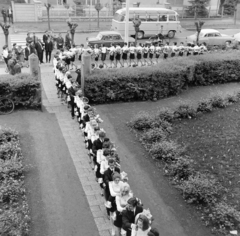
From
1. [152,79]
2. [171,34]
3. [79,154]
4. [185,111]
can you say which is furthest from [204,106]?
[171,34]

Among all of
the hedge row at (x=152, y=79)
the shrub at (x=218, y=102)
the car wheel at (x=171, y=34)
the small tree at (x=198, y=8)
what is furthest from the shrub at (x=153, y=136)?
the small tree at (x=198, y=8)

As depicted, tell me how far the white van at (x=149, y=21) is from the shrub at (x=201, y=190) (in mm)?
20501

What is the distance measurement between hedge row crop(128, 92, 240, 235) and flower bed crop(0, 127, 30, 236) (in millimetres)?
3975

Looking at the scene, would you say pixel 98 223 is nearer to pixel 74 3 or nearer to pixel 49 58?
pixel 49 58

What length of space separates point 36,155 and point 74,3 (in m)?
30.2

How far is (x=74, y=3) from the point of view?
37.6 metres

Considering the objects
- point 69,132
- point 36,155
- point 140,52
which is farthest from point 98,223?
point 140,52

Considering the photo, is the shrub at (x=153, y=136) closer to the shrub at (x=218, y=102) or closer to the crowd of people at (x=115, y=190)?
the crowd of people at (x=115, y=190)

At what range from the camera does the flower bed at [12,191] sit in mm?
7422

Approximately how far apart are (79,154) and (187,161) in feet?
10.8

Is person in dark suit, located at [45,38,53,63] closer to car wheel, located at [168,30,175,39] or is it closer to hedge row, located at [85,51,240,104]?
hedge row, located at [85,51,240,104]

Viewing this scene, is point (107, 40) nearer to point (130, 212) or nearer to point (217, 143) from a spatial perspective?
point (217, 143)

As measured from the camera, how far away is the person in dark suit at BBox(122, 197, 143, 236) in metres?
6.63

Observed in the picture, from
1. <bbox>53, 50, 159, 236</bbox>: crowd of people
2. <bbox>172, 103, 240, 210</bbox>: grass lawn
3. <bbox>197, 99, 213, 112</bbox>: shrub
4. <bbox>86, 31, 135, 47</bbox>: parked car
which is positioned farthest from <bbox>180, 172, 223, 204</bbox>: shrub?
<bbox>86, 31, 135, 47</bbox>: parked car
